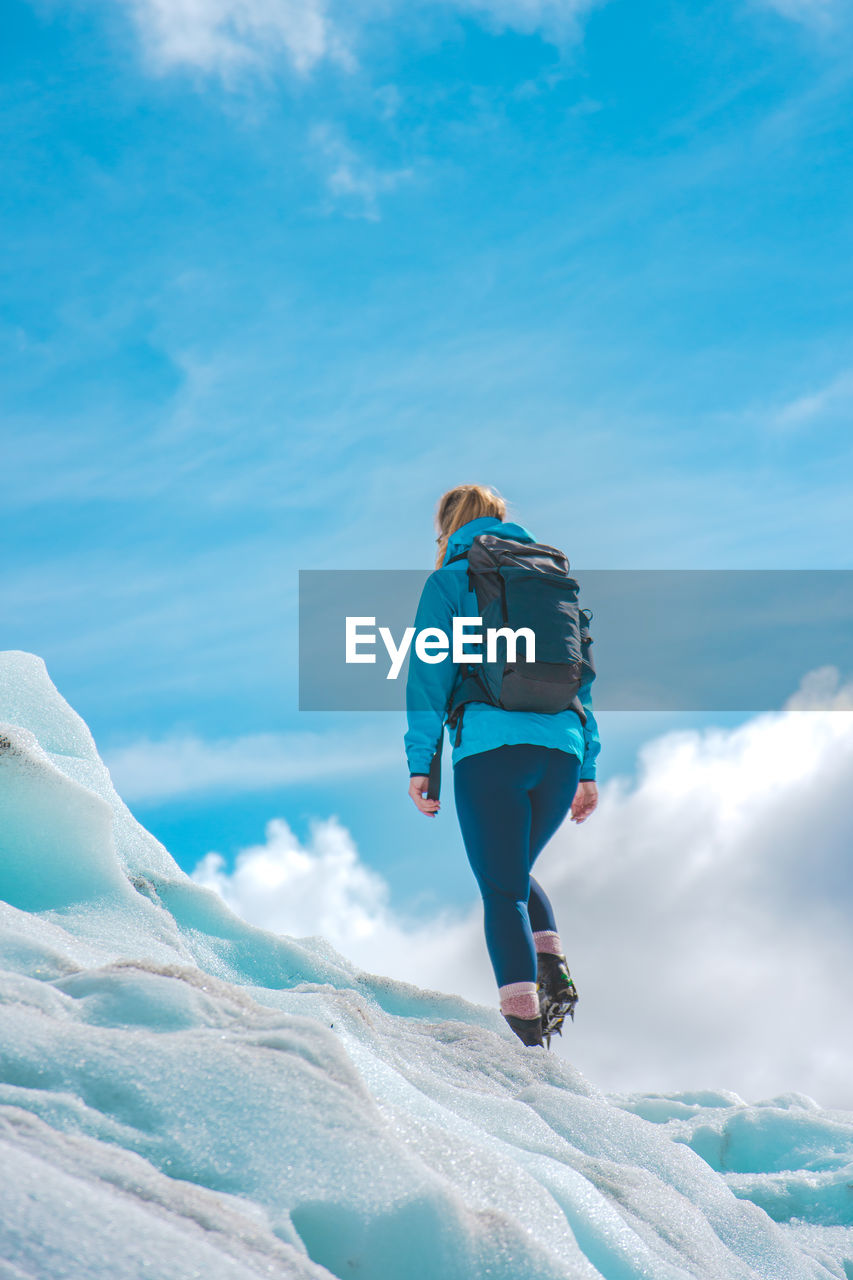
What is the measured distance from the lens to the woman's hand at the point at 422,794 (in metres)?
4.27

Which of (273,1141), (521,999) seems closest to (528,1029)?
(521,999)

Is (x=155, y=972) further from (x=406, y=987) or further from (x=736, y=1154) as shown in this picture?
(x=736, y=1154)

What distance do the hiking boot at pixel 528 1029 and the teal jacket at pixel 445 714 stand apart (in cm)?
119

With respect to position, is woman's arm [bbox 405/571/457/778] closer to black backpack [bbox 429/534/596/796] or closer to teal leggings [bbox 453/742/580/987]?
black backpack [bbox 429/534/596/796]

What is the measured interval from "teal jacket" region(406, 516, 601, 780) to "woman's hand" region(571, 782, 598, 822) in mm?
239

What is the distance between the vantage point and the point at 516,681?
13.5ft

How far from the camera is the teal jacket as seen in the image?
420 centimetres

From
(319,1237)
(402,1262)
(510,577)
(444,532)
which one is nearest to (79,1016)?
(319,1237)

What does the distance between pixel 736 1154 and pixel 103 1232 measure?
4.53m

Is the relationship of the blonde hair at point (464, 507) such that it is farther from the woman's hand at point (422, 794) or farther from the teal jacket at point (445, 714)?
the woman's hand at point (422, 794)

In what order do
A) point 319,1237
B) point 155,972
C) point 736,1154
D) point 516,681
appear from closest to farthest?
point 319,1237
point 155,972
point 516,681
point 736,1154

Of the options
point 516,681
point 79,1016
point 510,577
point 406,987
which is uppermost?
point 510,577

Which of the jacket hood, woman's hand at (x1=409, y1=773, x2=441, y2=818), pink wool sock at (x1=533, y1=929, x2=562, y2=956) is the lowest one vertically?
pink wool sock at (x1=533, y1=929, x2=562, y2=956)

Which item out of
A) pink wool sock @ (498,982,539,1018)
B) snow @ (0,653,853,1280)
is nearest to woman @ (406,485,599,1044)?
pink wool sock @ (498,982,539,1018)
